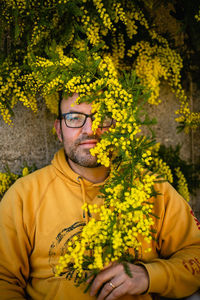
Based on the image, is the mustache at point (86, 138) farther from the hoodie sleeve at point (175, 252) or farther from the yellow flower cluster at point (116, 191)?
the hoodie sleeve at point (175, 252)

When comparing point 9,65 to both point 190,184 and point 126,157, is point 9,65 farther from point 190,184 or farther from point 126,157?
point 190,184

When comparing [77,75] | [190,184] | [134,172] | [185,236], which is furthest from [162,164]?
[77,75]

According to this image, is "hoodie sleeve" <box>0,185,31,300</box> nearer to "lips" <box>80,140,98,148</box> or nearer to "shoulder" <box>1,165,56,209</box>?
"shoulder" <box>1,165,56,209</box>

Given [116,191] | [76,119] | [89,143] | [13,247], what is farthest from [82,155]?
Answer: [13,247]

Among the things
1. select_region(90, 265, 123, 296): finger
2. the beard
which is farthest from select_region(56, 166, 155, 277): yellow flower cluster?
the beard

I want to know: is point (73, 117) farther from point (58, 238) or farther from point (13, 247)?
point (13, 247)

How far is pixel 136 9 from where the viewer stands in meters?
2.25

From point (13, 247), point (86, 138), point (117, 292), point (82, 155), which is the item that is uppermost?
point (86, 138)

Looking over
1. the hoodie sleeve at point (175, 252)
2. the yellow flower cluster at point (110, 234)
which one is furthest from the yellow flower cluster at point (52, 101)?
the yellow flower cluster at point (110, 234)

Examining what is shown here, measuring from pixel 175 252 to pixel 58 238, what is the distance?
0.73 metres

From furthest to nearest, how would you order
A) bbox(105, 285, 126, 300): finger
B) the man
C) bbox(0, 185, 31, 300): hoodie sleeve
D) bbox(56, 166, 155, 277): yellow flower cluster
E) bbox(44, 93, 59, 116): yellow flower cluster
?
bbox(44, 93, 59, 116): yellow flower cluster, bbox(0, 185, 31, 300): hoodie sleeve, the man, bbox(105, 285, 126, 300): finger, bbox(56, 166, 155, 277): yellow flower cluster

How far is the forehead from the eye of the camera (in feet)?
5.60

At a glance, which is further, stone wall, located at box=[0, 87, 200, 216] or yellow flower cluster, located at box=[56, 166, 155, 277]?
stone wall, located at box=[0, 87, 200, 216]

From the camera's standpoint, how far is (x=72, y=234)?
1.61 metres
